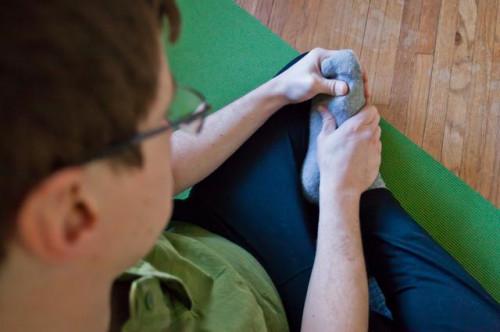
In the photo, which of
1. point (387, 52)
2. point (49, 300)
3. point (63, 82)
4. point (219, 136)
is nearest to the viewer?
point (63, 82)

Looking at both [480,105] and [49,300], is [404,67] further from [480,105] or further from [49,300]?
[49,300]

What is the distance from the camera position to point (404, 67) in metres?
1.27

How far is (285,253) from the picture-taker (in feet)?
3.04

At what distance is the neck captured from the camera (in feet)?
1.52

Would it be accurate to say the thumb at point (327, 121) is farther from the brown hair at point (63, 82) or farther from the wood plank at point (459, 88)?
the brown hair at point (63, 82)

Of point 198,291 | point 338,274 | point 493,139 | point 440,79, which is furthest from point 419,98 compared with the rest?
point 198,291

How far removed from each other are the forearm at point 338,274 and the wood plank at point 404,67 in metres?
0.34

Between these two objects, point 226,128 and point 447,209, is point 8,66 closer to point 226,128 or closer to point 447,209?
point 226,128

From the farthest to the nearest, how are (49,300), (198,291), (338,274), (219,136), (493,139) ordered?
1. (493,139)
2. (219,136)
3. (338,274)
4. (198,291)
5. (49,300)

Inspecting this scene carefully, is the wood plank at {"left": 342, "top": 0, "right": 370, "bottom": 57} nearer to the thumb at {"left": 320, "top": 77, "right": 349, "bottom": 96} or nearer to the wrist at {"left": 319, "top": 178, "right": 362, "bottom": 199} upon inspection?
the thumb at {"left": 320, "top": 77, "right": 349, "bottom": 96}

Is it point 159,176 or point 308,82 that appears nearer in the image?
point 159,176

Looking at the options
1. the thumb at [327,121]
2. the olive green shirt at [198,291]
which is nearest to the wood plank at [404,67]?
the thumb at [327,121]

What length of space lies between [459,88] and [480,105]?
6 centimetres

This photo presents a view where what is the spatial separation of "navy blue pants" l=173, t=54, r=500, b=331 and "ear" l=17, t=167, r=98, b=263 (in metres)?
0.50
